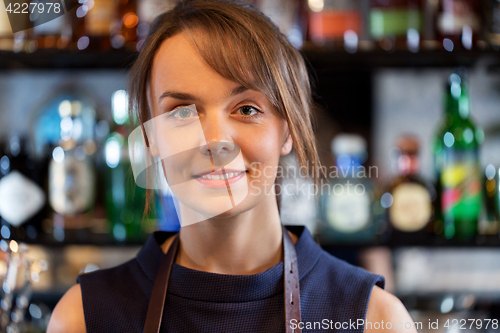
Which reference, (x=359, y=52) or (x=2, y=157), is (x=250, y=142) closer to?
(x=359, y=52)

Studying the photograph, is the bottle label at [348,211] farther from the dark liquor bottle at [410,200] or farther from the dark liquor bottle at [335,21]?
the dark liquor bottle at [335,21]

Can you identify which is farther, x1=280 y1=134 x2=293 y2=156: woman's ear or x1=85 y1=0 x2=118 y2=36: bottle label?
x1=85 y1=0 x2=118 y2=36: bottle label

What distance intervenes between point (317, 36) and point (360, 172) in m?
0.33

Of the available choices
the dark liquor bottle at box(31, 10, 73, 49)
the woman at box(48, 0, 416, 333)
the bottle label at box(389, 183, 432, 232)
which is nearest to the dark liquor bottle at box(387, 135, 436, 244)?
the bottle label at box(389, 183, 432, 232)

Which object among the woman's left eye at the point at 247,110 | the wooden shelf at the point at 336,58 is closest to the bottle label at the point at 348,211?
the wooden shelf at the point at 336,58

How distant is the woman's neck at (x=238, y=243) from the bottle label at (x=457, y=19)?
645 mm

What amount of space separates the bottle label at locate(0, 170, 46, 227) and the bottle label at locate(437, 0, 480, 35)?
1.01 meters

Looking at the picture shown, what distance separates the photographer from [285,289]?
0.58 meters

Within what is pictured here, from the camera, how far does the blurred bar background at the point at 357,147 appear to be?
0.96 meters

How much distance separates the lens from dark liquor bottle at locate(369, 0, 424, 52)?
97cm

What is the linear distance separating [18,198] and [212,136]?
0.73 m

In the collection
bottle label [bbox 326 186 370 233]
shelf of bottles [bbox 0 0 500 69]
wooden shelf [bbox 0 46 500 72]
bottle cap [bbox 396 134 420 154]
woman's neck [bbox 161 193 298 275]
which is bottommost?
bottle label [bbox 326 186 370 233]

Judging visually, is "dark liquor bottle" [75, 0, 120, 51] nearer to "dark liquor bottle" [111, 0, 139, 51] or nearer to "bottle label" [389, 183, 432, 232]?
"dark liquor bottle" [111, 0, 139, 51]

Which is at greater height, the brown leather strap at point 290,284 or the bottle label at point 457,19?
the bottle label at point 457,19
